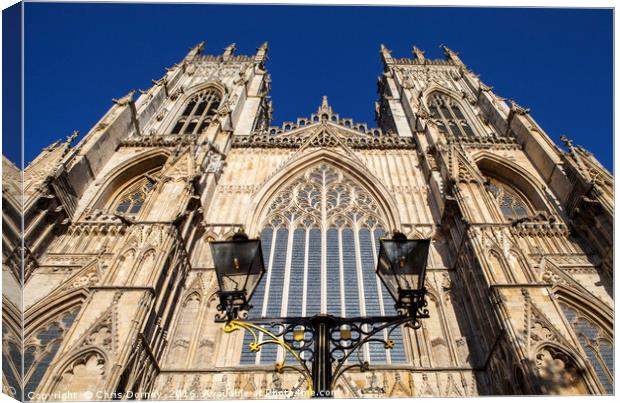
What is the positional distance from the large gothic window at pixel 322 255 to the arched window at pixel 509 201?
4.49 metres

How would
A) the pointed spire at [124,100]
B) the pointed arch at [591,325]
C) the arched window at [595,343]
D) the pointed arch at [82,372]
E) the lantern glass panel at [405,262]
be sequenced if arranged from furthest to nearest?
the pointed spire at [124,100], the pointed arch at [591,325], the arched window at [595,343], the pointed arch at [82,372], the lantern glass panel at [405,262]

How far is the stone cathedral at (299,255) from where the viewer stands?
7.61 m

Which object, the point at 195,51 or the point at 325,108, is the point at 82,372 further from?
the point at 195,51

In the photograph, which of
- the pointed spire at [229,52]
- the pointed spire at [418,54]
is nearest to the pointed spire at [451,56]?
the pointed spire at [418,54]

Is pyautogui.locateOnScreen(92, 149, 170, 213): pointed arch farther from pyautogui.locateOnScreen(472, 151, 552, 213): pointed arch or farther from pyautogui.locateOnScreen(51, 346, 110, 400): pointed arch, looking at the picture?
pyautogui.locateOnScreen(472, 151, 552, 213): pointed arch

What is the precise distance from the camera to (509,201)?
15.5 meters

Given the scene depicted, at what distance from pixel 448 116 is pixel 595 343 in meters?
15.7

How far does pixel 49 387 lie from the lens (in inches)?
263

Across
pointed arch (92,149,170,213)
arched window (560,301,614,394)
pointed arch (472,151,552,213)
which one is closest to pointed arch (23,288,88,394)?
pointed arch (92,149,170,213)

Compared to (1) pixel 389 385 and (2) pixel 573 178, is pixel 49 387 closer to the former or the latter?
(1) pixel 389 385

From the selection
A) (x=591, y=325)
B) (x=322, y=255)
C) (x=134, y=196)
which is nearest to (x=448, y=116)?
(x=322, y=255)

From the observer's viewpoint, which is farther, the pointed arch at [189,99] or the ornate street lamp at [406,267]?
the pointed arch at [189,99]

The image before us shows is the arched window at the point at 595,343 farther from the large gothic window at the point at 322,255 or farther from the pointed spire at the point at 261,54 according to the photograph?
the pointed spire at the point at 261,54

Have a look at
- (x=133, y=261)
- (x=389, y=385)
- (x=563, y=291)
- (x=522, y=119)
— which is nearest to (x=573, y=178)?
(x=563, y=291)
